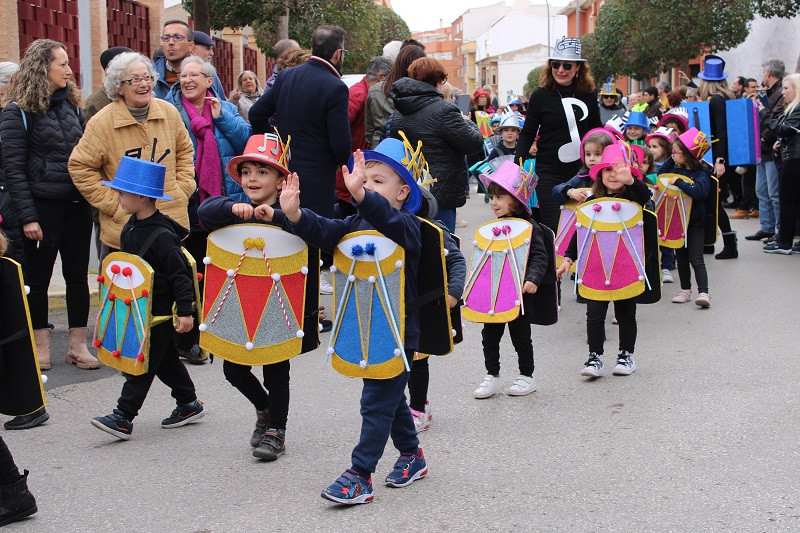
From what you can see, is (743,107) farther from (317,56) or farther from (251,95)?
(317,56)

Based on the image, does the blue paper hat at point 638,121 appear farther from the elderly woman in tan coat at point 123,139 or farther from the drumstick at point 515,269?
the elderly woman in tan coat at point 123,139

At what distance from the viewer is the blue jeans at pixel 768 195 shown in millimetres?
13484

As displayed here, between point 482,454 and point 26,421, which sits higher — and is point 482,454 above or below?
below

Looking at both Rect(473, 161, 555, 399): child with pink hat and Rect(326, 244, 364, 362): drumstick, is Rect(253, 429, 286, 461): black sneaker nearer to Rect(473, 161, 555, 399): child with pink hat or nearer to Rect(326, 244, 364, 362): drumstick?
Rect(326, 244, 364, 362): drumstick

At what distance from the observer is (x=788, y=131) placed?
1188 cm

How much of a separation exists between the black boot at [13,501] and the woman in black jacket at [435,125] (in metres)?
3.86

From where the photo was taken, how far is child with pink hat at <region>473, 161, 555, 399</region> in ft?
20.9

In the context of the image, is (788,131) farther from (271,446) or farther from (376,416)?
(376,416)

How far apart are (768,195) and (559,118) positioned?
6150 millimetres

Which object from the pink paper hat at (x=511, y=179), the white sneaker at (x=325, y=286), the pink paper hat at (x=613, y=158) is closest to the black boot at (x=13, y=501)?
the pink paper hat at (x=511, y=179)

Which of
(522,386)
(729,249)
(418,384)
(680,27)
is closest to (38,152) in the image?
(418,384)

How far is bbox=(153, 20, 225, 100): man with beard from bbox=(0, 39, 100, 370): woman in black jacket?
105 centimetres

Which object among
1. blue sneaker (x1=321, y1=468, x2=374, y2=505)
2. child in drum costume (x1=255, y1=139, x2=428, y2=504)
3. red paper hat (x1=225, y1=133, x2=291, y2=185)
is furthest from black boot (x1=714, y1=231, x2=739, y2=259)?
blue sneaker (x1=321, y1=468, x2=374, y2=505)

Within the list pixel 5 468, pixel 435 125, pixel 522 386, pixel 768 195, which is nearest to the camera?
pixel 5 468
